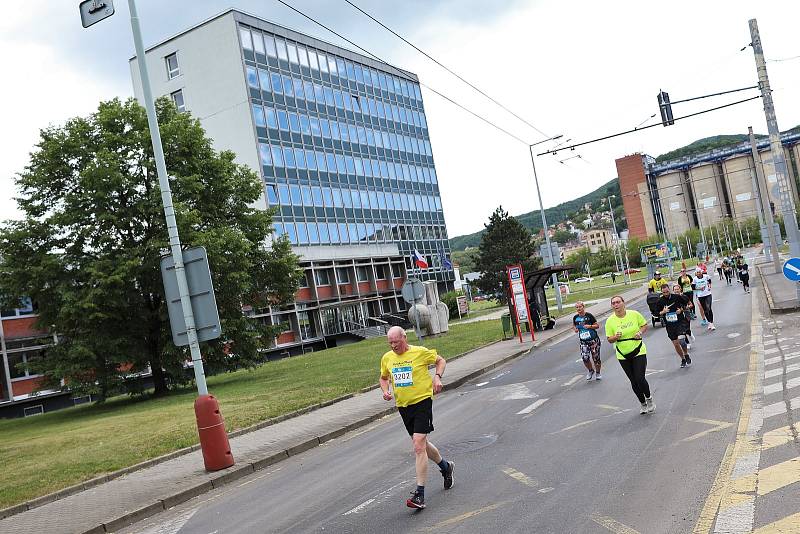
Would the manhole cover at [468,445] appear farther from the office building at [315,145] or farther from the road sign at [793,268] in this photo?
the office building at [315,145]

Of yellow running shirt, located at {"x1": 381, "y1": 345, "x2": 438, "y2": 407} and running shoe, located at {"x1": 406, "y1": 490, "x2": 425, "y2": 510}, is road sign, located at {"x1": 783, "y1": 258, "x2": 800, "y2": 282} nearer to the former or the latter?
yellow running shirt, located at {"x1": 381, "y1": 345, "x2": 438, "y2": 407}

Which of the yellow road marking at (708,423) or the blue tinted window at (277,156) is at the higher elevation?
the blue tinted window at (277,156)

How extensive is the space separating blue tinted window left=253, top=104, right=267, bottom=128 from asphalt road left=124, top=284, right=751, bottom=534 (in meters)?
40.6

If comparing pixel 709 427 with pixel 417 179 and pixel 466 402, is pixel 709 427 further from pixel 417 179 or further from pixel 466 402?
pixel 417 179

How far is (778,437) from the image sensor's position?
802 cm

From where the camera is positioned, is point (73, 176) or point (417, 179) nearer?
point (73, 176)

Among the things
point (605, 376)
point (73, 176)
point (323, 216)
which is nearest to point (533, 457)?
point (605, 376)

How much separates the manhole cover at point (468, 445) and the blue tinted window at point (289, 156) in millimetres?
45499

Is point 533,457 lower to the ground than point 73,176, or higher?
lower

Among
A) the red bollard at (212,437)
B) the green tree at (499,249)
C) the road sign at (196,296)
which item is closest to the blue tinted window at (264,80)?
the green tree at (499,249)

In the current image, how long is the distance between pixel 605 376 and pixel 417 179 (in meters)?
56.5

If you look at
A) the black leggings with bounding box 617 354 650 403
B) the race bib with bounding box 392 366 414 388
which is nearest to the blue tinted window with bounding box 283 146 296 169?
the black leggings with bounding box 617 354 650 403

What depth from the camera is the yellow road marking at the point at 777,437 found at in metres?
7.76

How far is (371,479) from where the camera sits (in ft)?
30.6
